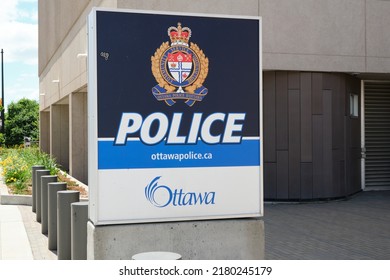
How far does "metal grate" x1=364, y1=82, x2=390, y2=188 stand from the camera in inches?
739

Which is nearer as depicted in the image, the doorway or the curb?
the curb

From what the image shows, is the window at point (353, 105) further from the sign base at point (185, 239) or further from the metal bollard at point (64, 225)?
the sign base at point (185, 239)

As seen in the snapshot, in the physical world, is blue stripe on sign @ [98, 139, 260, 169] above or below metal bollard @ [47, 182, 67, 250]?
above

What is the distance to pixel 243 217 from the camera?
6434 mm

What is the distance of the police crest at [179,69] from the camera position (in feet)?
19.7

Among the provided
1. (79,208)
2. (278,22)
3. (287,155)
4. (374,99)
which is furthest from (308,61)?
(79,208)

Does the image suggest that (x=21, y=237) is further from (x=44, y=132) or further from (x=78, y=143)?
(x=44, y=132)

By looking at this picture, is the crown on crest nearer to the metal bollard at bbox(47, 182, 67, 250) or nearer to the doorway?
the metal bollard at bbox(47, 182, 67, 250)

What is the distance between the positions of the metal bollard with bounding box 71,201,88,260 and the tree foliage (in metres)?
58.4

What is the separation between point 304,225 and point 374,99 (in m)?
8.14

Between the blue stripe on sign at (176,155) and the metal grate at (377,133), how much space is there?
1333 cm

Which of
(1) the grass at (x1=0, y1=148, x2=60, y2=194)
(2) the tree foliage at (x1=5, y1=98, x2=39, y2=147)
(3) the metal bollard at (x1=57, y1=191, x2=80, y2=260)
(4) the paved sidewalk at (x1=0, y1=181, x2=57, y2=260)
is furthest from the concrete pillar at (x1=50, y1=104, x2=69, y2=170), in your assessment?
(2) the tree foliage at (x1=5, y1=98, x2=39, y2=147)

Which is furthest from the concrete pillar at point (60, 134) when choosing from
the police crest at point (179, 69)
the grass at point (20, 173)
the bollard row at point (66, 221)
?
the police crest at point (179, 69)

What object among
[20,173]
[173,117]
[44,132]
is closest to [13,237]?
[173,117]
